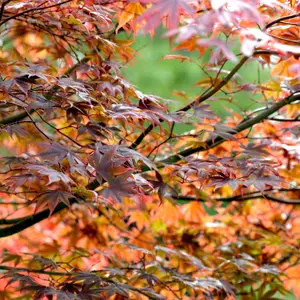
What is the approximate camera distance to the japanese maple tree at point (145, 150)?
1.06 metres

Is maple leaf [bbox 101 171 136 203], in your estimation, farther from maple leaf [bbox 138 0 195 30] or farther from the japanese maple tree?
maple leaf [bbox 138 0 195 30]

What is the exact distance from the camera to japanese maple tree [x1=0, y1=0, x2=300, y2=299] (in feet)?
3.47

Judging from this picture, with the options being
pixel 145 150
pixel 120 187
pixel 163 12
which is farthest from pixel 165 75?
pixel 163 12

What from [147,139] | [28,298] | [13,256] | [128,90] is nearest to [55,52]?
[147,139]

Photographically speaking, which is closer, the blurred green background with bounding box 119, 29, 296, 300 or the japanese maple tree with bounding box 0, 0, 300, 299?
the japanese maple tree with bounding box 0, 0, 300, 299

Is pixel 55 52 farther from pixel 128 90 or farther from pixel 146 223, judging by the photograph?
pixel 146 223

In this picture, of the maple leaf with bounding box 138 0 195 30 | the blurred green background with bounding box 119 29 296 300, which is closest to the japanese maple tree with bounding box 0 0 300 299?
the maple leaf with bounding box 138 0 195 30

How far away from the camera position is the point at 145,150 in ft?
6.17

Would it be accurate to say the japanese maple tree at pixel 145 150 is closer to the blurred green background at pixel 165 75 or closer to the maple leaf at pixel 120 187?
the maple leaf at pixel 120 187

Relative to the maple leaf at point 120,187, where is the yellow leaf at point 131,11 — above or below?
above

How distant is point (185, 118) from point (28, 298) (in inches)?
27.8

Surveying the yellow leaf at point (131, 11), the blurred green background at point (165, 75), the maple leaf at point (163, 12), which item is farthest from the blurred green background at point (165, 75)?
the maple leaf at point (163, 12)

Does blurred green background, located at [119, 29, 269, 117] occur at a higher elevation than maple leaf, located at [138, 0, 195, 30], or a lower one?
lower

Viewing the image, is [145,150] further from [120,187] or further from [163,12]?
[163,12]
